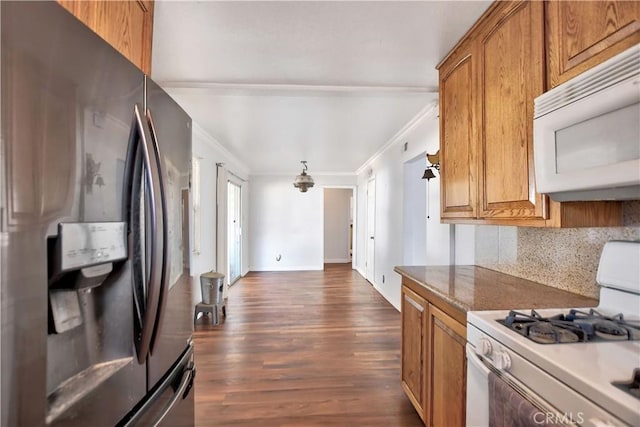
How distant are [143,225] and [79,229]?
0.21 metres

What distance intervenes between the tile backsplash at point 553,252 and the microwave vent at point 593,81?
56 cm

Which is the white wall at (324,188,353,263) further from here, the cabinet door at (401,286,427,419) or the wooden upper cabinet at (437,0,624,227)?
the wooden upper cabinet at (437,0,624,227)

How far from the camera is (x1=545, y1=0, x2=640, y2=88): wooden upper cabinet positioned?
96cm

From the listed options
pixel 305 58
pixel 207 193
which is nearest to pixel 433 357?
pixel 305 58

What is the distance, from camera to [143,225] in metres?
0.92

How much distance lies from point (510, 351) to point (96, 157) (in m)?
1.32

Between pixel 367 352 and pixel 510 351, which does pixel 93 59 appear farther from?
pixel 367 352

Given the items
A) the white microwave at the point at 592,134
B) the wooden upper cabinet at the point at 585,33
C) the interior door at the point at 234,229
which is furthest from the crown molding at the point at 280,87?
the interior door at the point at 234,229

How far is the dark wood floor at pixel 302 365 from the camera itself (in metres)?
2.08

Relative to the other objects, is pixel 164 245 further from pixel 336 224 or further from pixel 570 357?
pixel 336 224

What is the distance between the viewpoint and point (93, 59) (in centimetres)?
77

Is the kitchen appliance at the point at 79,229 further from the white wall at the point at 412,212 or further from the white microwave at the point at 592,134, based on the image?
the white wall at the point at 412,212

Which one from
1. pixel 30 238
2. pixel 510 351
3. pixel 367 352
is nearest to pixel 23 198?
pixel 30 238

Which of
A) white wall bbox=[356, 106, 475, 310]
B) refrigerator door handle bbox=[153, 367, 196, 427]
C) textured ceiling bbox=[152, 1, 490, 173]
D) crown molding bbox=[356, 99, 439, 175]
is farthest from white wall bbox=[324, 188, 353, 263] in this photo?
refrigerator door handle bbox=[153, 367, 196, 427]
